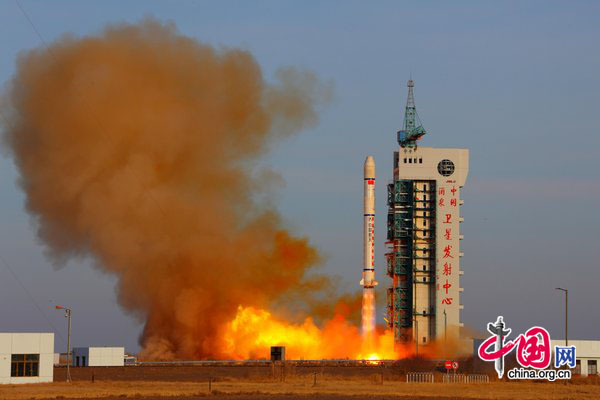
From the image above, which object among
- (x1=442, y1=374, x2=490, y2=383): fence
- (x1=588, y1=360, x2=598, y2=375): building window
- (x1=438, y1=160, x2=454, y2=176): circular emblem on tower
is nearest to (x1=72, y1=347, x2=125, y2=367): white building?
(x1=442, y1=374, x2=490, y2=383): fence

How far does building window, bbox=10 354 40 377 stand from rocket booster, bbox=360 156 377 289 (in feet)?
165

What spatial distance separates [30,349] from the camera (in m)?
93.1

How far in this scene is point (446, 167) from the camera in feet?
471

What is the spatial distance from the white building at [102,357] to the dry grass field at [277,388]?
2001 centimetres

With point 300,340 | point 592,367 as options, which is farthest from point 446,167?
point 592,367

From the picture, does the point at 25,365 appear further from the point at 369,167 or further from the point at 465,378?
the point at 369,167

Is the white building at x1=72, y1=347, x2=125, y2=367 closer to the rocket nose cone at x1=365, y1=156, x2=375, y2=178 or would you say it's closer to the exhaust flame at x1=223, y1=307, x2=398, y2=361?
the exhaust flame at x1=223, y1=307, x2=398, y2=361

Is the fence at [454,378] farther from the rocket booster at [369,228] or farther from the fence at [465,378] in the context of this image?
the rocket booster at [369,228]

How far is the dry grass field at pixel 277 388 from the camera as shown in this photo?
74.7m

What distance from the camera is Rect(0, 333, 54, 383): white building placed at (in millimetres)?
91812

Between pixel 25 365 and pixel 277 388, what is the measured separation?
890 inches

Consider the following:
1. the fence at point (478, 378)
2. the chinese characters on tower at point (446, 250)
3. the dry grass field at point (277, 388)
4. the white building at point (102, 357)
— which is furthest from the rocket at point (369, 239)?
the fence at point (478, 378)

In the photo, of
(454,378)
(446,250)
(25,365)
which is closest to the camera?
(25,365)

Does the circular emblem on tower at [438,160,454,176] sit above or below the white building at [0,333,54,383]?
above
